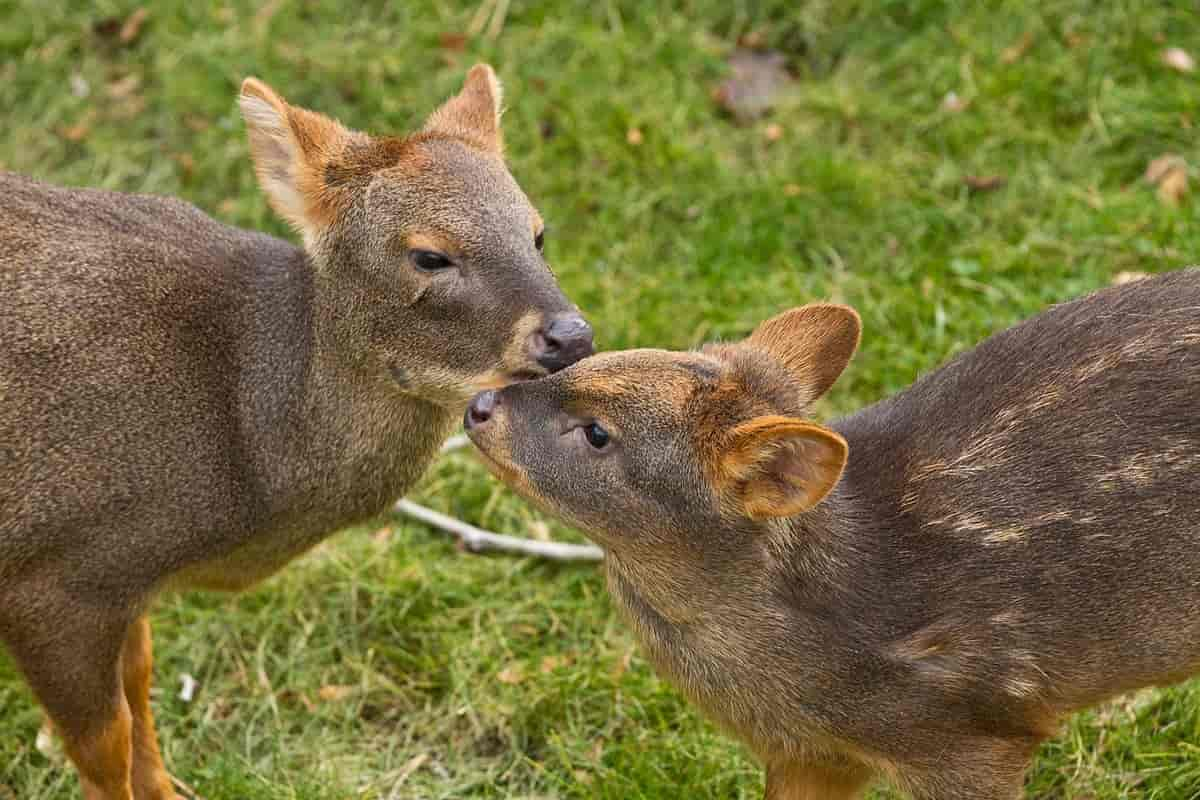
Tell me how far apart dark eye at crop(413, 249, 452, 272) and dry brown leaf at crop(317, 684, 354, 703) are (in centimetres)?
194

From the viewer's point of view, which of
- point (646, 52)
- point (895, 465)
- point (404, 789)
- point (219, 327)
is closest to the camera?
point (895, 465)

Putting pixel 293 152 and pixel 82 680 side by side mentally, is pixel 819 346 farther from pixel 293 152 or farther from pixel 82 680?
pixel 82 680

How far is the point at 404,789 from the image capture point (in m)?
5.92

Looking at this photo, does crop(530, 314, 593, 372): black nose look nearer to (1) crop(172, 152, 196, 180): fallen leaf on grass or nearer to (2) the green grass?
(2) the green grass

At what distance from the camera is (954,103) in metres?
8.38

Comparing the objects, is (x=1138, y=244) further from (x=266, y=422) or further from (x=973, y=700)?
(x=266, y=422)

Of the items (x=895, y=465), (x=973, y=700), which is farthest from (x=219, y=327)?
(x=973, y=700)

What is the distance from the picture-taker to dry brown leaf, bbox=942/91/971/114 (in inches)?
328

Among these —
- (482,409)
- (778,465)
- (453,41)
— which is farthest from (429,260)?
(453,41)

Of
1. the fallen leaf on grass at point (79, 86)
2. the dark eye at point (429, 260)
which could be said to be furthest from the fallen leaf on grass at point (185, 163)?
the dark eye at point (429, 260)

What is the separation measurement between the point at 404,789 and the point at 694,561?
6.01 feet

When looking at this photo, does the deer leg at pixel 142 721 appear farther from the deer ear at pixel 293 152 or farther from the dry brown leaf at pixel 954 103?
the dry brown leaf at pixel 954 103

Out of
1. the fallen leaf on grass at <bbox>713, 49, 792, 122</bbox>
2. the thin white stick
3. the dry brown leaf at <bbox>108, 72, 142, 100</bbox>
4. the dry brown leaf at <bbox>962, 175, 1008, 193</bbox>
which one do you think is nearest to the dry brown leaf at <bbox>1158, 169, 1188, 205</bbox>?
the dry brown leaf at <bbox>962, 175, 1008, 193</bbox>

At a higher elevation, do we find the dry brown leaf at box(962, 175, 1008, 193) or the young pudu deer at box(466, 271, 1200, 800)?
the young pudu deer at box(466, 271, 1200, 800)
